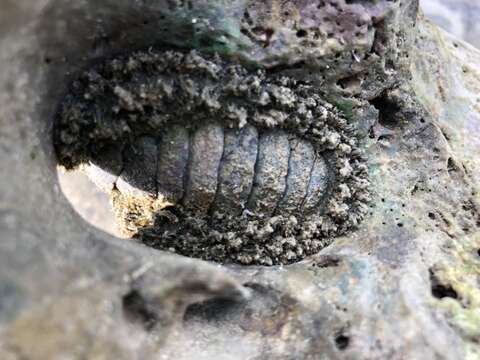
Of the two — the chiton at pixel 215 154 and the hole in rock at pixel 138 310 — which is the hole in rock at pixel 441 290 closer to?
the chiton at pixel 215 154

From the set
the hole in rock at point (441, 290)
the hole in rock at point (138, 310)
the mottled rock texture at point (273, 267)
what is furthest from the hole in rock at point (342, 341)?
the hole in rock at point (138, 310)

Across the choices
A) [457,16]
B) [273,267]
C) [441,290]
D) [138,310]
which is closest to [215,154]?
[273,267]

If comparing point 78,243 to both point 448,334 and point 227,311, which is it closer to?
point 227,311

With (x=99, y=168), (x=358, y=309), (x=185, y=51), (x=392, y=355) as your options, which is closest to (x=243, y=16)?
(x=185, y=51)

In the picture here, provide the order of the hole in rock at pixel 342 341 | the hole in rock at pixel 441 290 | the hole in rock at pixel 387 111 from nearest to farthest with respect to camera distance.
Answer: the hole in rock at pixel 342 341 → the hole in rock at pixel 441 290 → the hole in rock at pixel 387 111

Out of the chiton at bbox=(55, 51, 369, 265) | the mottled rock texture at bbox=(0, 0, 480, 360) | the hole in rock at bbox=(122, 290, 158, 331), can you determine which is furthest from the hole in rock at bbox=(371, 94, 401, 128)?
the hole in rock at bbox=(122, 290, 158, 331)

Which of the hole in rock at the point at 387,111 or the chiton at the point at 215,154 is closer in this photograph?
the chiton at the point at 215,154

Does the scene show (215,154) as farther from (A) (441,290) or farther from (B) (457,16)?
(B) (457,16)

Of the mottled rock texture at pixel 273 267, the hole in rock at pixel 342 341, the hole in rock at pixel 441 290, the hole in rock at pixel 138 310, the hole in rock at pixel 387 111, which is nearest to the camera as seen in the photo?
the mottled rock texture at pixel 273 267

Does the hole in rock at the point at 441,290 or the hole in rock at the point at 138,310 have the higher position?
the hole in rock at the point at 138,310
